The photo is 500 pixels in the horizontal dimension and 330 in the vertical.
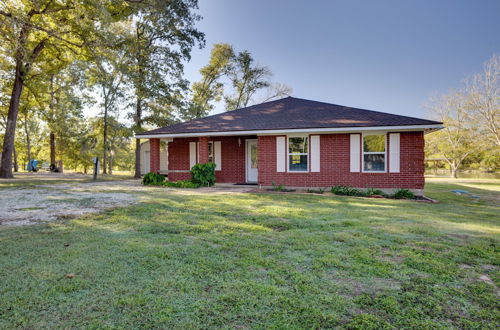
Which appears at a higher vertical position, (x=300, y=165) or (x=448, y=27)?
(x=448, y=27)

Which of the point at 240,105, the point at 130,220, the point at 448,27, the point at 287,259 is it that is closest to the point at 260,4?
the point at 240,105

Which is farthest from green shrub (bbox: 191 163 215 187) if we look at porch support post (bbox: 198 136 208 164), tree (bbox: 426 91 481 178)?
tree (bbox: 426 91 481 178)

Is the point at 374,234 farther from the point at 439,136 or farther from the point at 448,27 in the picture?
the point at 439,136

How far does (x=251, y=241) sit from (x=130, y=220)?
2725 millimetres

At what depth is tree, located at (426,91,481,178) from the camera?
2561 centimetres

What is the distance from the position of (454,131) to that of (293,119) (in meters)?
24.2

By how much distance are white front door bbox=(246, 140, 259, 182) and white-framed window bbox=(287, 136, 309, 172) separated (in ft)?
8.80

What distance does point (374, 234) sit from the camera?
14.3 feet

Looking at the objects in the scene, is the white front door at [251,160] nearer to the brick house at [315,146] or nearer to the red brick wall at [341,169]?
the brick house at [315,146]

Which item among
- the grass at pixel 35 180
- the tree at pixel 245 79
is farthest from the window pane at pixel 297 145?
the tree at pixel 245 79

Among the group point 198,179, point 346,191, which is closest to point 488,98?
point 346,191

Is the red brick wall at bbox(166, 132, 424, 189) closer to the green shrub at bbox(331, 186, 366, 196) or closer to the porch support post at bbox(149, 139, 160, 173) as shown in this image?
the green shrub at bbox(331, 186, 366, 196)

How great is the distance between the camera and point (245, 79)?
29703mm

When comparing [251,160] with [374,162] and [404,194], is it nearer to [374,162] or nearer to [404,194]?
[374,162]
